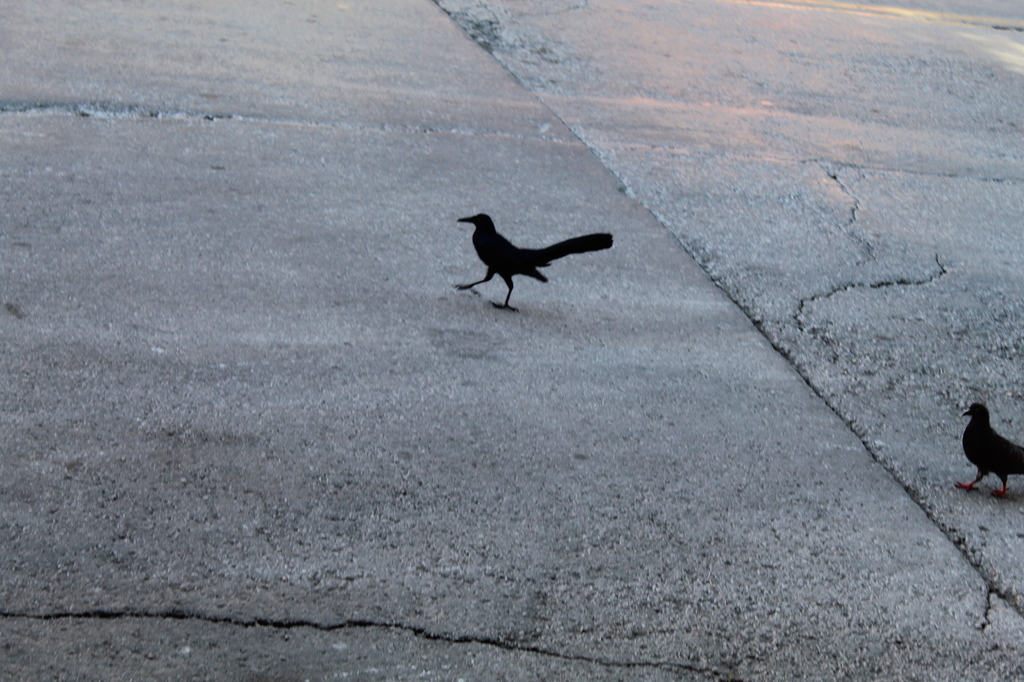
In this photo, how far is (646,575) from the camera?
10.6ft

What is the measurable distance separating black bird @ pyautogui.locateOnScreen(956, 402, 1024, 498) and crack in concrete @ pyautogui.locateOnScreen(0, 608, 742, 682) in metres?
1.58

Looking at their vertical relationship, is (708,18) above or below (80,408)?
above

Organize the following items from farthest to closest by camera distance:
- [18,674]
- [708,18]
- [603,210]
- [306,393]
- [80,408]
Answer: [708,18], [603,210], [306,393], [80,408], [18,674]

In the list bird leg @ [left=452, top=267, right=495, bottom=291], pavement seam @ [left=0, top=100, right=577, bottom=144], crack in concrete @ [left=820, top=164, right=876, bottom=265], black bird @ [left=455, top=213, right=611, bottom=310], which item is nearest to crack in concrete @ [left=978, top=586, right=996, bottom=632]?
black bird @ [left=455, top=213, right=611, bottom=310]

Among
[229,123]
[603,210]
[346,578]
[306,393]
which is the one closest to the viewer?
[346,578]

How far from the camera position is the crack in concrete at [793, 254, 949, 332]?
5262mm

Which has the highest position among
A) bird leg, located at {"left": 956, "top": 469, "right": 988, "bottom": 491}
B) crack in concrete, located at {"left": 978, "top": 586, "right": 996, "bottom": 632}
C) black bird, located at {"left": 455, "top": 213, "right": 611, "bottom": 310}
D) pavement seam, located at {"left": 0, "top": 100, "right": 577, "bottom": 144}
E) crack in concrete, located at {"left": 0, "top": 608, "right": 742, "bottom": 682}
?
black bird, located at {"left": 455, "top": 213, "right": 611, "bottom": 310}

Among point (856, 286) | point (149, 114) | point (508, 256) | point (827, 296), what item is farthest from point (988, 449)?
point (149, 114)

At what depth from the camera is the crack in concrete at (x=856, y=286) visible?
5262mm

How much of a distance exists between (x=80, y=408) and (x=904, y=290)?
4.46 metres

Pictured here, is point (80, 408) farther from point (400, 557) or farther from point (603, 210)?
point (603, 210)

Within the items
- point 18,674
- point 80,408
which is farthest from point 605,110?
point 18,674

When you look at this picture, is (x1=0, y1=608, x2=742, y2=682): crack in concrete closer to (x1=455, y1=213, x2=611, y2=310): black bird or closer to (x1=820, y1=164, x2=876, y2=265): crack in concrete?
(x1=455, y1=213, x2=611, y2=310): black bird

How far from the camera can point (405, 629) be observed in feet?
9.51
